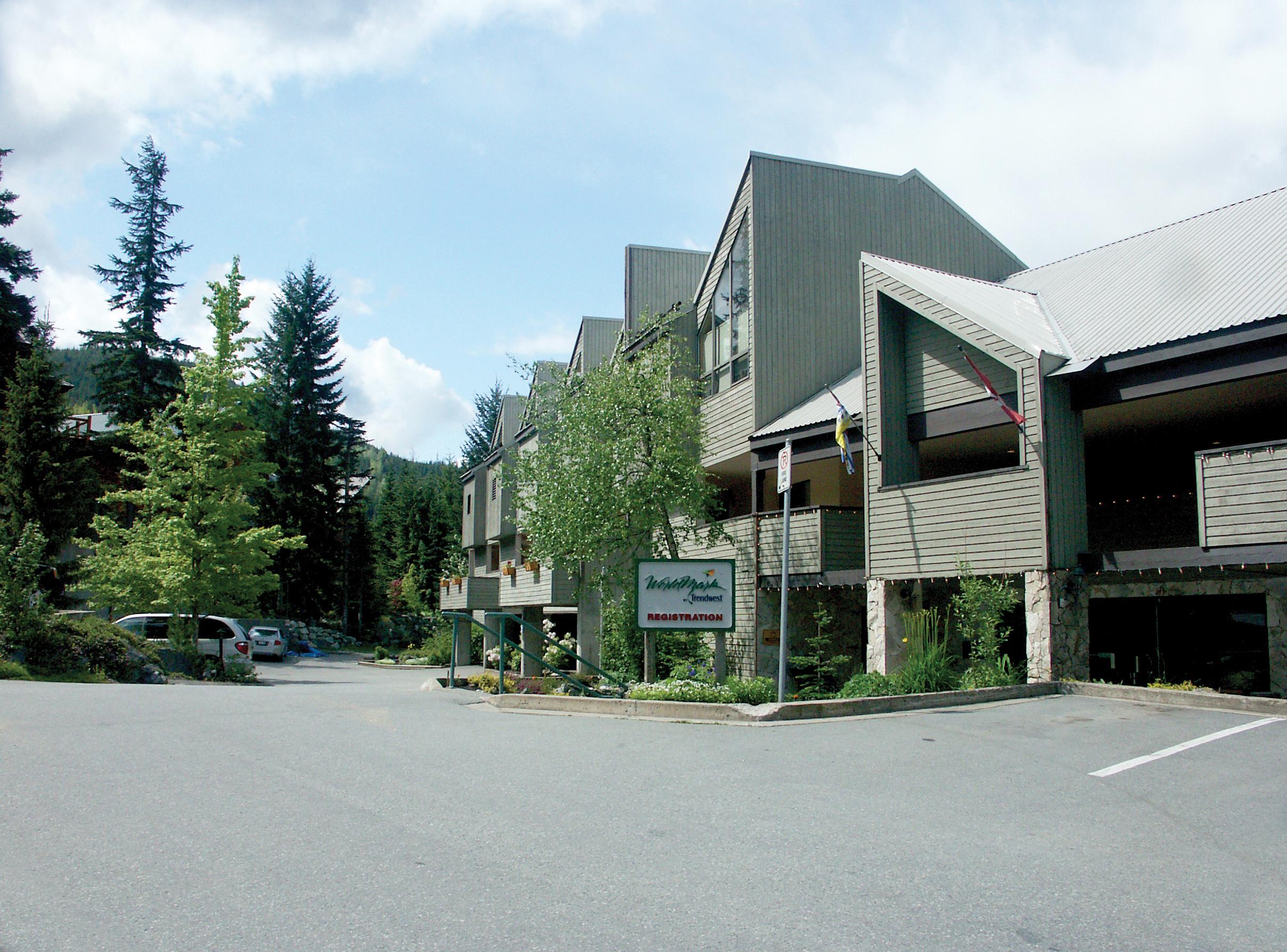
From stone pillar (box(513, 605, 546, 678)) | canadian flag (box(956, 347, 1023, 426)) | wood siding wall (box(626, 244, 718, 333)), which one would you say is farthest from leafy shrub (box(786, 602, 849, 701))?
wood siding wall (box(626, 244, 718, 333))

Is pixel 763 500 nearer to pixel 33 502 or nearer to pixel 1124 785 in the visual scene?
pixel 1124 785

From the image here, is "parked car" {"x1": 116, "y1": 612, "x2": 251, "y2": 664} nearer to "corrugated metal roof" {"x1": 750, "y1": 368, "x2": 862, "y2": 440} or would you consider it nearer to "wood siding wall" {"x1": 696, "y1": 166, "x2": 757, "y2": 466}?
"wood siding wall" {"x1": 696, "y1": 166, "x2": 757, "y2": 466}

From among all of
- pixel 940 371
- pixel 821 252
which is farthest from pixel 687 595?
pixel 821 252

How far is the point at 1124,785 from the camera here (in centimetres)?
782

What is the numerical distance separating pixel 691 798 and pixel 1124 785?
3.56m

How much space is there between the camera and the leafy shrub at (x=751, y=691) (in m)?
13.7

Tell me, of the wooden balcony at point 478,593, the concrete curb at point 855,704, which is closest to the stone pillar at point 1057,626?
the concrete curb at point 855,704

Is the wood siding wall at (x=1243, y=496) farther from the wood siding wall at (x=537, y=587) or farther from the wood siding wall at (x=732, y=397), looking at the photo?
the wood siding wall at (x=537, y=587)

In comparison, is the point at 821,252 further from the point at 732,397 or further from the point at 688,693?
the point at 688,693

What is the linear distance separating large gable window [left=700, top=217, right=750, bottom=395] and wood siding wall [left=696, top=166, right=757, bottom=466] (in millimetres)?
196

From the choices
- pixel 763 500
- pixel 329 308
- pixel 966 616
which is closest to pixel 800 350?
pixel 763 500

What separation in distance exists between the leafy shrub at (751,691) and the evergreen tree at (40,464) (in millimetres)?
29896

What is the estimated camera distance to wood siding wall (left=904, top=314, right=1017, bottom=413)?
16422 mm

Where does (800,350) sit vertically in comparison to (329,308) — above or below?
below
